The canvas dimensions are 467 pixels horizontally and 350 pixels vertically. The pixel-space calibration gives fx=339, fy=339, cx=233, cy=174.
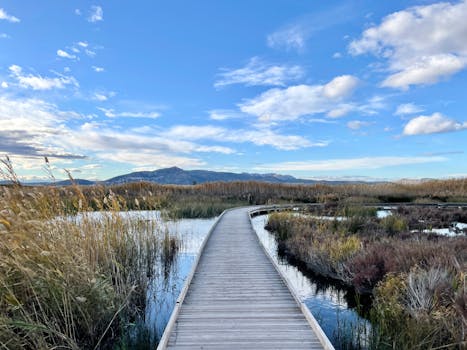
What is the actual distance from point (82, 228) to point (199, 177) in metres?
185

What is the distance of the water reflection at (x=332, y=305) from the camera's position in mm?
4613

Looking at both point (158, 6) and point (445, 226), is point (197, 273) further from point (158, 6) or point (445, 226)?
point (445, 226)

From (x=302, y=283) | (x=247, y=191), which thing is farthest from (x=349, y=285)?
(x=247, y=191)

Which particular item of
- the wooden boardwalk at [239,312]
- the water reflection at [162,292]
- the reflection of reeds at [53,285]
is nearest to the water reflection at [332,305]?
the wooden boardwalk at [239,312]

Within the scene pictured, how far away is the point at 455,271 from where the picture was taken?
5.20 meters

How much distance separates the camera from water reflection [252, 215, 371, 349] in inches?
182

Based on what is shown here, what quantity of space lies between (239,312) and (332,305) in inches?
93.2

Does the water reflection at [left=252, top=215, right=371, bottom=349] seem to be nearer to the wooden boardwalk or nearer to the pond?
the pond

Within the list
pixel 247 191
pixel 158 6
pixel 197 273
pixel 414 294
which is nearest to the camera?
pixel 414 294

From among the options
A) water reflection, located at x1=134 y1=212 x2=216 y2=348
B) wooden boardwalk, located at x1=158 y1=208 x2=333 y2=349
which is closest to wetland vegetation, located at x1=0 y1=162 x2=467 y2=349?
water reflection, located at x1=134 y1=212 x2=216 y2=348

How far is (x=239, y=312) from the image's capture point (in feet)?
15.1

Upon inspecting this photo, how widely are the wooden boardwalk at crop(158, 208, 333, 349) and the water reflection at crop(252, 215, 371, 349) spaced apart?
1.91 ft

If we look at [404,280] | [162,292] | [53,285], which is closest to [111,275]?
[53,285]

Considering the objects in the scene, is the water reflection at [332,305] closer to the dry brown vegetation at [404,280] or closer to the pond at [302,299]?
the pond at [302,299]
